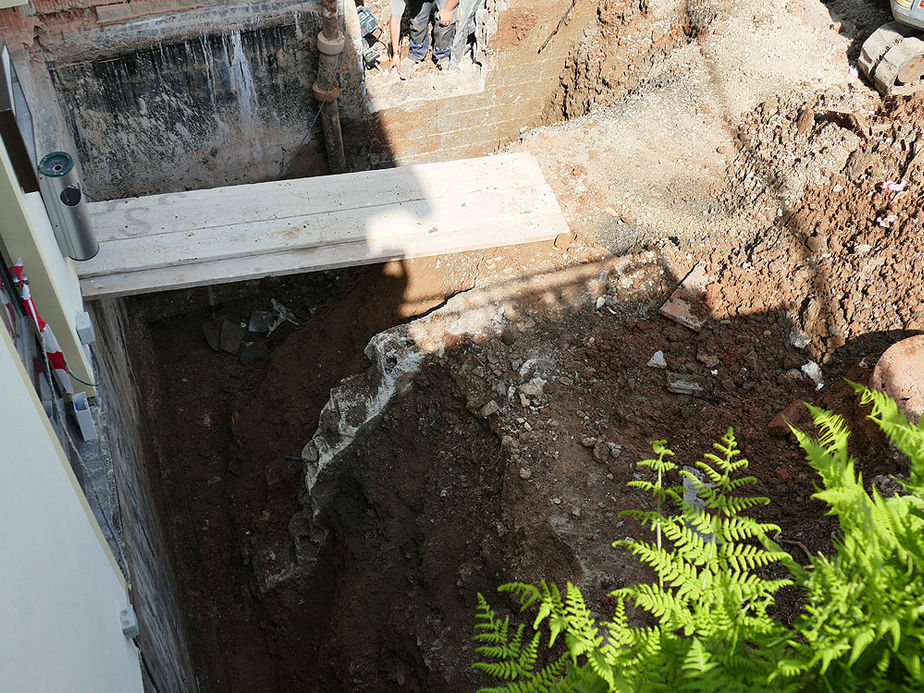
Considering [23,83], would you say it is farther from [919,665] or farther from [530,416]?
[919,665]

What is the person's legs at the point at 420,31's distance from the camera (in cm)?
718

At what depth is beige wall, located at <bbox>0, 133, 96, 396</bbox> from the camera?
3.36 meters

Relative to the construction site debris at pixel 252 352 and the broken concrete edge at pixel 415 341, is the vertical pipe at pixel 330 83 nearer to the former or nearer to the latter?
the construction site debris at pixel 252 352

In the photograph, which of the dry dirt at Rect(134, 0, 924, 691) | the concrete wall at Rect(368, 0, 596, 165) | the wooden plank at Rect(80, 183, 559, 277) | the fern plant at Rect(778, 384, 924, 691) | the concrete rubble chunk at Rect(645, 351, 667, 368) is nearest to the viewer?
the fern plant at Rect(778, 384, 924, 691)

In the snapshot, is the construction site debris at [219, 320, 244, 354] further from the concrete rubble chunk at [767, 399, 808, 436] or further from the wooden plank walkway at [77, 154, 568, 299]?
the concrete rubble chunk at [767, 399, 808, 436]

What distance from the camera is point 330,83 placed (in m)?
6.87

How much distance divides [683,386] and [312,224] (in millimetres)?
2824

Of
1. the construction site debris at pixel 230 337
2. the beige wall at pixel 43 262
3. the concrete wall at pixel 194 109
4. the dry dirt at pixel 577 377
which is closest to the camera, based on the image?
the beige wall at pixel 43 262

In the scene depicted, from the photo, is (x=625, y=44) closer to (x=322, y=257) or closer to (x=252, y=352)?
(x=322, y=257)

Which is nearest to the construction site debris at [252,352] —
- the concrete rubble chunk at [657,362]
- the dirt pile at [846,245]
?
the concrete rubble chunk at [657,362]

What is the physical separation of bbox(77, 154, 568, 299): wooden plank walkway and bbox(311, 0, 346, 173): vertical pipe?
64.7 inches

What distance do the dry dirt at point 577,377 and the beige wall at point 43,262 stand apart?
2017 mm

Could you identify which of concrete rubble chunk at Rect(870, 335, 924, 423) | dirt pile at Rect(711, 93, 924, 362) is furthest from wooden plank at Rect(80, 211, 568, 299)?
concrete rubble chunk at Rect(870, 335, 924, 423)

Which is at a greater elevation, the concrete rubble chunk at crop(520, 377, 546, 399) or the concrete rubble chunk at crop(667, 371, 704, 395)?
the concrete rubble chunk at crop(520, 377, 546, 399)
